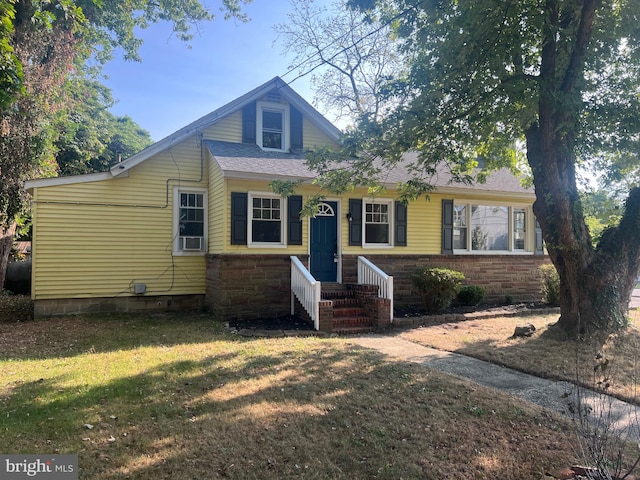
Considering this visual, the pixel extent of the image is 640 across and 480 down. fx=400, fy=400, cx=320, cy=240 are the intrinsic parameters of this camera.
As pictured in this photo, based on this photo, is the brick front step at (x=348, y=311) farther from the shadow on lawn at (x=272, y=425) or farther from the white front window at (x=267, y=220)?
the shadow on lawn at (x=272, y=425)

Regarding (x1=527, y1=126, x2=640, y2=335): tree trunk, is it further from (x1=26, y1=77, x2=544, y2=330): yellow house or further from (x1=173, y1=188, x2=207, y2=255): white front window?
(x1=173, y1=188, x2=207, y2=255): white front window

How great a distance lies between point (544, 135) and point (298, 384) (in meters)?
6.06

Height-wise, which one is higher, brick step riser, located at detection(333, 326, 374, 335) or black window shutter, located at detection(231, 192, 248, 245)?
black window shutter, located at detection(231, 192, 248, 245)

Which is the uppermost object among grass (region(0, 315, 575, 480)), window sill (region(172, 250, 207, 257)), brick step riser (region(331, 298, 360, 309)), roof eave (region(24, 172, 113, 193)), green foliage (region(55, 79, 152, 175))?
green foliage (region(55, 79, 152, 175))

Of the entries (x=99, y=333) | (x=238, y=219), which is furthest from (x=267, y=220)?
(x=99, y=333)

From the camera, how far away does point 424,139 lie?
778 centimetres

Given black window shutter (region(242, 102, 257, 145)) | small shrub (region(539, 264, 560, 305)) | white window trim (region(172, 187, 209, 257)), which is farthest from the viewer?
small shrub (region(539, 264, 560, 305))

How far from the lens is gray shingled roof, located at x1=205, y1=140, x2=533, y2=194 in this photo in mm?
9422

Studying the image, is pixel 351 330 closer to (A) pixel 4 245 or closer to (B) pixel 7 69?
(B) pixel 7 69

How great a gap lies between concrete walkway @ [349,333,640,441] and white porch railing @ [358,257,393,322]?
1801mm

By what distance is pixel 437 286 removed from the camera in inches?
409

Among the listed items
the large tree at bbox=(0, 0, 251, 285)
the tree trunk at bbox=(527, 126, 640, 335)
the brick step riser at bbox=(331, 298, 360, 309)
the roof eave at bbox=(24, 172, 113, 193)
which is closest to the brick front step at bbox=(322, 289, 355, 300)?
the brick step riser at bbox=(331, 298, 360, 309)

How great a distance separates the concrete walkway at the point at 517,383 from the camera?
4133 millimetres

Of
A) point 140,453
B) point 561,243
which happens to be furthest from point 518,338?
point 140,453
